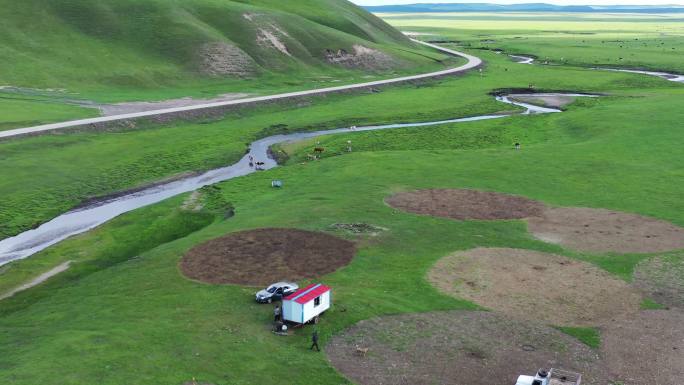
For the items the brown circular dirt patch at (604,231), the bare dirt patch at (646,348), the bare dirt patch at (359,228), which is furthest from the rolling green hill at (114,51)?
the bare dirt patch at (646,348)

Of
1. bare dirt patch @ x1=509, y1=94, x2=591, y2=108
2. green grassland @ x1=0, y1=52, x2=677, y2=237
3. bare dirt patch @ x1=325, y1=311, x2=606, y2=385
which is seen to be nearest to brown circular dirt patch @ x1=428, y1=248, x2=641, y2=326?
bare dirt patch @ x1=325, y1=311, x2=606, y2=385

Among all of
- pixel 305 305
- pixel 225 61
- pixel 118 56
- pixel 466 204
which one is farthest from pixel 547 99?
pixel 305 305

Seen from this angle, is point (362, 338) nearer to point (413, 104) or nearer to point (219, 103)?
point (219, 103)

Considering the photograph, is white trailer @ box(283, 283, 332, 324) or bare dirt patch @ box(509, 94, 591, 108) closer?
white trailer @ box(283, 283, 332, 324)

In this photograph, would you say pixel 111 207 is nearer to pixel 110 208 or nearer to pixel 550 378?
pixel 110 208

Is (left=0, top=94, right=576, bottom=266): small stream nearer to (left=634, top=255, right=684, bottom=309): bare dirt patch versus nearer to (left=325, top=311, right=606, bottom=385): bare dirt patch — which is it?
(left=325, top=311, right=606, bottom=385): bare dirt patch

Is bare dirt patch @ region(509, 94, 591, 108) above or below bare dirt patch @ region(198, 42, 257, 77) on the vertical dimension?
below

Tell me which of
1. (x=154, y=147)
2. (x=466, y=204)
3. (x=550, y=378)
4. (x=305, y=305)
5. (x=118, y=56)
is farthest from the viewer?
(x=118, y=56)
